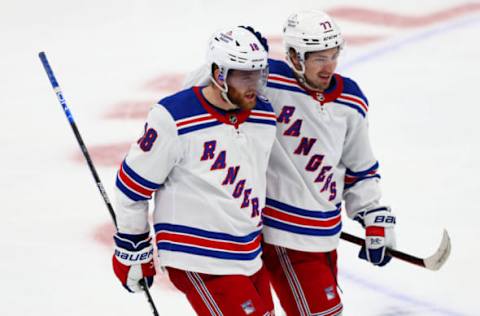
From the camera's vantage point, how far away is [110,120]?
5922 millimetres

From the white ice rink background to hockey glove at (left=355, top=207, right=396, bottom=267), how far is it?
2.28 ft

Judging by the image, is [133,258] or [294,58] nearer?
[133,258]

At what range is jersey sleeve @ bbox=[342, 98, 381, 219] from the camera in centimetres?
349

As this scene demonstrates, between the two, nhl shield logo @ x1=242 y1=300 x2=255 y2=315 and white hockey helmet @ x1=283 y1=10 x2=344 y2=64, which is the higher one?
white hockey helmet @ x1=283 y1=10 x2=344 y2=64

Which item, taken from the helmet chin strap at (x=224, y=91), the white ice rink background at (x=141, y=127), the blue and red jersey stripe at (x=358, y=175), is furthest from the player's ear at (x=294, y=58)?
the white ice rink background at (x=141, y=127)

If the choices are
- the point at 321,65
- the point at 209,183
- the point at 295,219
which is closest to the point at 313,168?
the point at 295,219

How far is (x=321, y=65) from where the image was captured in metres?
3.36

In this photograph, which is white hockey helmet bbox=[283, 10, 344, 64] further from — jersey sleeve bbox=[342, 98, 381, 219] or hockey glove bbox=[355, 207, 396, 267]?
hockey glove bbox=[355, 207, 396, 267]

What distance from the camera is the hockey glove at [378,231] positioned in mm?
3590

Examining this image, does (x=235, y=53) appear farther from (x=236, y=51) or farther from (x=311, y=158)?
(x=311, y=158)

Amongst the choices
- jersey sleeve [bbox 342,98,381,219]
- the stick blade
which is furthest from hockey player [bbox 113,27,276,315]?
the stick blade

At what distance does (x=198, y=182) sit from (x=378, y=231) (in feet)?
2.29

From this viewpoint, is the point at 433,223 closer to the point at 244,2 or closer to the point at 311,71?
the point at 311,71

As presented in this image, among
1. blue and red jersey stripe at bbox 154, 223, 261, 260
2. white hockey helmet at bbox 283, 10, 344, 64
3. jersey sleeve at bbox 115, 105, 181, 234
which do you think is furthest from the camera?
white hockey helmet at bbox 283, 10, 344, 64
